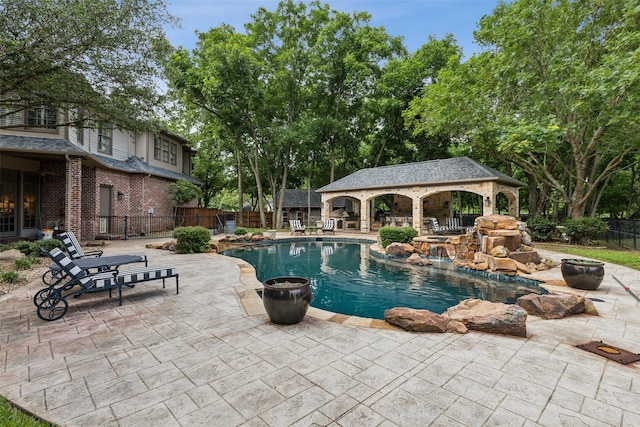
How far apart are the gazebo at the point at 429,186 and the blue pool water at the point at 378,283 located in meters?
6.86

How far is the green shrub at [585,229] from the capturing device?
12.2m

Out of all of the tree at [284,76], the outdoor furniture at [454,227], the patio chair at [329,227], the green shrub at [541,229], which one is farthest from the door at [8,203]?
the green shrub at [541,229]

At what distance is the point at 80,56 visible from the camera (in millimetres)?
5973

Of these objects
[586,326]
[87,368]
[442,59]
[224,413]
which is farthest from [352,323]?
[442,59]

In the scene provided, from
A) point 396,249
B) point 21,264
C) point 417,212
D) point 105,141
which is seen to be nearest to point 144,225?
point 105,141

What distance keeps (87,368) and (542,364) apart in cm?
470

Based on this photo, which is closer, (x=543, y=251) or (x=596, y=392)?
(x=596, y=392)

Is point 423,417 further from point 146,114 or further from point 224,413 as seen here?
point 146,114

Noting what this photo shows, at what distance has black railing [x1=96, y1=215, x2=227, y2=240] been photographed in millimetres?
14409

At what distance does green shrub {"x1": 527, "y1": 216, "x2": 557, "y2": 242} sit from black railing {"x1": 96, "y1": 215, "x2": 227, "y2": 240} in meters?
18.1

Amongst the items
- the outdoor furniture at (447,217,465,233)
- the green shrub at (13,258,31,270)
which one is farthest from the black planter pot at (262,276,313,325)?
the outdoor furniture at (447,217,465,233)

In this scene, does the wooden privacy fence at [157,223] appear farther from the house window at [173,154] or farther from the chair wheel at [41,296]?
the chair wheel at [41,296]

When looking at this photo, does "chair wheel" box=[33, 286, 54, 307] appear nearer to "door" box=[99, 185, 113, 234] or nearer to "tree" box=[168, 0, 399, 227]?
"door" box=[99, 185, 113, 234]

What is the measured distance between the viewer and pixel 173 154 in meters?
21.0
